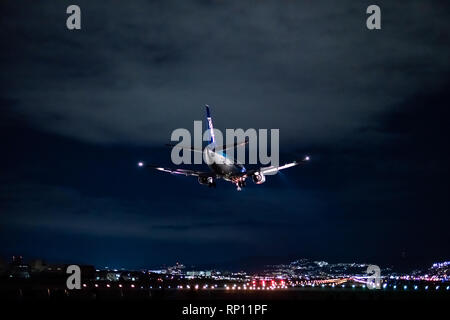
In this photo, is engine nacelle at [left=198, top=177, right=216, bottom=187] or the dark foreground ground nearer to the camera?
the dark foreground ground

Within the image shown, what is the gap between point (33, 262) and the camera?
518 ft

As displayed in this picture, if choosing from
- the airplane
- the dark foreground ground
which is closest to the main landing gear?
the airplane

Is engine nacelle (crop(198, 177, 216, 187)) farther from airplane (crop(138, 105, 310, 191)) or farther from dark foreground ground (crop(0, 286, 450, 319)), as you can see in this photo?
dark foreground ground (crop(0, 286, 450, 319))
